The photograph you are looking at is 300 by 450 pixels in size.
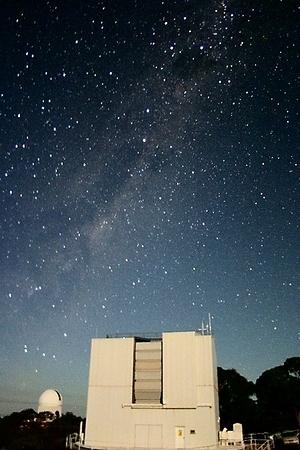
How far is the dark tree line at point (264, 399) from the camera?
1847 inches

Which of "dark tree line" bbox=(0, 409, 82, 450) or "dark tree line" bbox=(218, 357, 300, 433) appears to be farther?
"dark tree line" bbox=(218, 357, 300, 433)

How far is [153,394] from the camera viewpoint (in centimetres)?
3022

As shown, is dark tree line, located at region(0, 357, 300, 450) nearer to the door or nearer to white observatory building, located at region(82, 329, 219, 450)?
white observatory building, located at region(82, 329, 219, 450)

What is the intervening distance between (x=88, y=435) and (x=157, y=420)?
512 centimetres

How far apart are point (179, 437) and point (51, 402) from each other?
38157mm

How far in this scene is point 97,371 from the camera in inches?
1234

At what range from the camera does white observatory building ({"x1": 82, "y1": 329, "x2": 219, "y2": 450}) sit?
2830cm

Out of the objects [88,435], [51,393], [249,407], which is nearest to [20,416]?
[51,393]

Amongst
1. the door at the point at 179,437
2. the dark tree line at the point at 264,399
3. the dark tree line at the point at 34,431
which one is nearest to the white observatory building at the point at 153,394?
the door at the point at 179,437

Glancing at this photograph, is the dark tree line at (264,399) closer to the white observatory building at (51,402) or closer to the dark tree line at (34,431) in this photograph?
the dark tree line at (34,431)

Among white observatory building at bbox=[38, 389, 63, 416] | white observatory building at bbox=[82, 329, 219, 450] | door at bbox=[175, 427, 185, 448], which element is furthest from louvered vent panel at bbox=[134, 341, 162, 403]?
white observatory building at bbox=[38, 389, 63, 416]

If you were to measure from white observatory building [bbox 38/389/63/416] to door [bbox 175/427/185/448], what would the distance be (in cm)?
3687

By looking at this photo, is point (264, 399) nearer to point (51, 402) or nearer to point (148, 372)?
point (148, 372)

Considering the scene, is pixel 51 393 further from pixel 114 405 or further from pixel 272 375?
pixel 114 405
